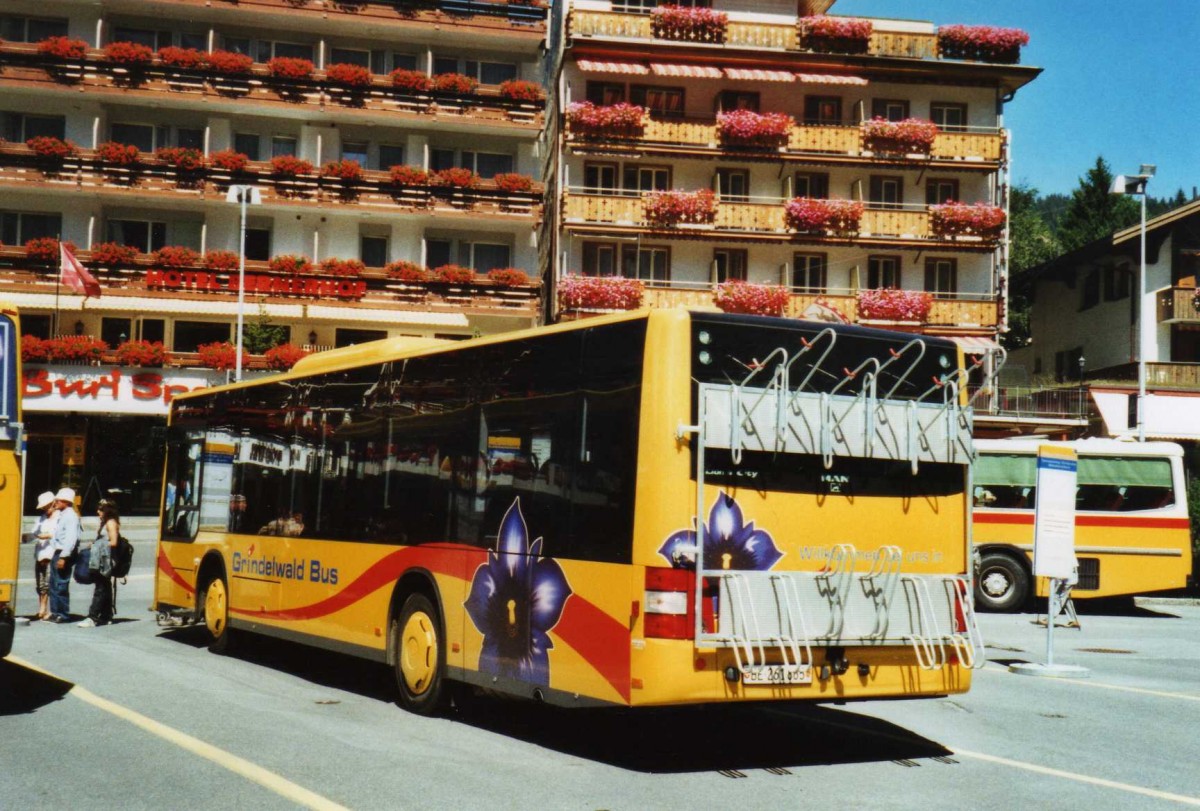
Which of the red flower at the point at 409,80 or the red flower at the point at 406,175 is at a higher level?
the red flower at the point at 409,80

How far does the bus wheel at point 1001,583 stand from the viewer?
76.2 ft

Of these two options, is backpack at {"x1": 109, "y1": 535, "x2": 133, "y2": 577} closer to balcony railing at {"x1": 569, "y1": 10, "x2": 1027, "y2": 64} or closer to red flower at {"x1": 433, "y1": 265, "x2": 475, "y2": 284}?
red flower at {"x1": 433, "y1": 265, "x2": 475, "y2": 284}

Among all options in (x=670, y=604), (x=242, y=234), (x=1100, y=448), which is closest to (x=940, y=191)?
(x=242, y=234)

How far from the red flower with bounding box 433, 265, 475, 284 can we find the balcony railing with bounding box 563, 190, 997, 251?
3.68 m

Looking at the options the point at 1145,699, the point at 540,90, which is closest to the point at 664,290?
the point at 540,90

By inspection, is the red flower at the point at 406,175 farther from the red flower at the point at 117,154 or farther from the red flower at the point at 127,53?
the red flower at the point at 127,53

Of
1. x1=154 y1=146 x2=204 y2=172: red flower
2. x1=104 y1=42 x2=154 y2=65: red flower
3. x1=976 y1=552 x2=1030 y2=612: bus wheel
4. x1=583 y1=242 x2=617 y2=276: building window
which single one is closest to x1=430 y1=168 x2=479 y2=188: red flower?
x1=583 y1=242 x2=617 y2=276: building window

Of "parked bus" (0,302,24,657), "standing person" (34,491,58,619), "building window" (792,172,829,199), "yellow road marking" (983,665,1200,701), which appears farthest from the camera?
"building window" (792,172,829,199)

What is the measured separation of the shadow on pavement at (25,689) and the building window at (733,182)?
34.7 metres

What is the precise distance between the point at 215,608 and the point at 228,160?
3039 cm

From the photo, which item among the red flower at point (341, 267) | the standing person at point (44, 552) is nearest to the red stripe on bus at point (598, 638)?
the standing person at point (44, 552)

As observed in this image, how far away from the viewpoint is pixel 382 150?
1788 inches

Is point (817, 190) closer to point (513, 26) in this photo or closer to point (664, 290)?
point (664, 290)

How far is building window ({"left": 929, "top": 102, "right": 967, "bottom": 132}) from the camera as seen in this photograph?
46094 millimetres
